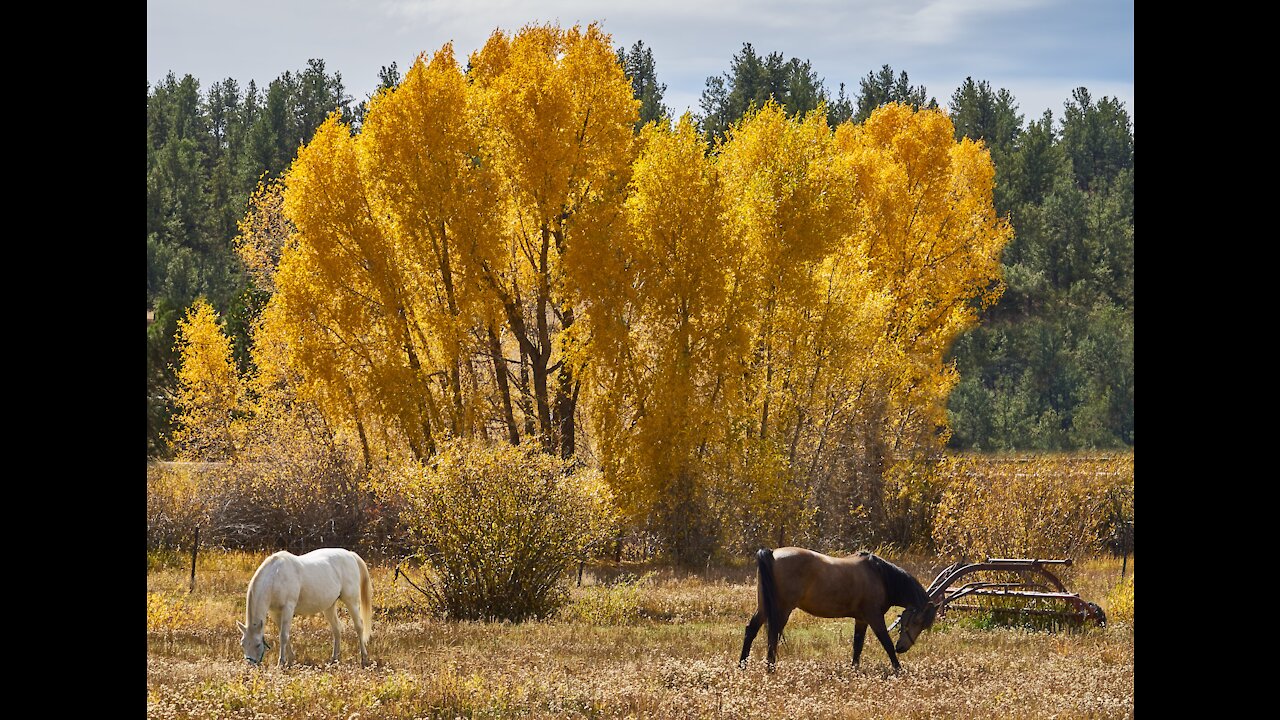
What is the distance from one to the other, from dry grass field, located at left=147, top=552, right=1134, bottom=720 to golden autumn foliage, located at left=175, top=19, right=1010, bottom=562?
749 centimetres

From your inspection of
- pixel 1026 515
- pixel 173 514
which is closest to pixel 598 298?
pixel 1026 515

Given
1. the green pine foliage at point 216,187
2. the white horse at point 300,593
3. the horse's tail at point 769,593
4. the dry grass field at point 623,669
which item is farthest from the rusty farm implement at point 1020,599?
the green pine foliage at point 216,187

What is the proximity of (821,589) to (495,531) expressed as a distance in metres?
5.57

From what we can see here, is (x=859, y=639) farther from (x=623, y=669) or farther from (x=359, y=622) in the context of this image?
(x=359, y=622)

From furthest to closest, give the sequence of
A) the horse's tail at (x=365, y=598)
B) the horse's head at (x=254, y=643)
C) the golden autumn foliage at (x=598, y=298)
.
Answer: the golden autumn foliage at (x=598, y=298) < the horse's tail at (x=365, y=598) < the horse's head at (x=254, y=643)

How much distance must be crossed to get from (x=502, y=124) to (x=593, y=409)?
5940 mm

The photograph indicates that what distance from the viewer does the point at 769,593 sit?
10945 millimetres

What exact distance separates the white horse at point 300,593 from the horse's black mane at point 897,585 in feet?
14.8

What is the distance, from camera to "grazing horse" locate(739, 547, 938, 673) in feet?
35.9

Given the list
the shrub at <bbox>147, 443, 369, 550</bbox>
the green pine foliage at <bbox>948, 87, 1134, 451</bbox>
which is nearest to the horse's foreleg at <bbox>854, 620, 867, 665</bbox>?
the shrub at <bbox>147, 443, 369, 550</bbox>

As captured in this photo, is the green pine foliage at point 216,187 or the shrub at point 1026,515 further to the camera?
the green pine foliage at point 216,187

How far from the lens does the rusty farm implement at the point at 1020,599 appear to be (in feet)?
46.2

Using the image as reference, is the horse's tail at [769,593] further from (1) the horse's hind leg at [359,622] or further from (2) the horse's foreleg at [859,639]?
(1) the horse's hind leg at [359,622]
